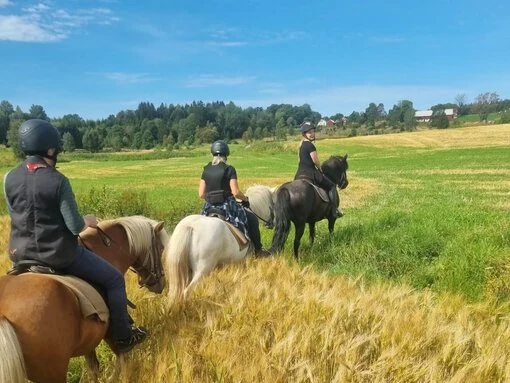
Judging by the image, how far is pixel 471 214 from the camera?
10312 millimetres

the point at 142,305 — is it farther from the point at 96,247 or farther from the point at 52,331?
the point at 52,331

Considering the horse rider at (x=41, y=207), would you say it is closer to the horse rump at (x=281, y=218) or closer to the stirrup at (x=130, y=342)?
the stirrup at (x=130, y=342)

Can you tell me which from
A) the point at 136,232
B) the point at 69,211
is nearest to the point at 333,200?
the point at 136,232

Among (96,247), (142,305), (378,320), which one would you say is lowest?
(142,305)

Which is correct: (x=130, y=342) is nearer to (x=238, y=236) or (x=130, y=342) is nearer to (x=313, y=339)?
(x=313, y=339)

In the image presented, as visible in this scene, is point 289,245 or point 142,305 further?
point 289,245

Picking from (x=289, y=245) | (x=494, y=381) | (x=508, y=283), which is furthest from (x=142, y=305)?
(x=289, y=245)

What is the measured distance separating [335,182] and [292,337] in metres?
8.96

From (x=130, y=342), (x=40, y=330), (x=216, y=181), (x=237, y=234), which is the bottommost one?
(x=130, y=342)

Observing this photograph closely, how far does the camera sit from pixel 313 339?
3.31 meters

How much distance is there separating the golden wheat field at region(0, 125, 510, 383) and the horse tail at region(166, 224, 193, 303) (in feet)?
4.17

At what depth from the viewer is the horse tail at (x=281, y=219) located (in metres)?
9.62

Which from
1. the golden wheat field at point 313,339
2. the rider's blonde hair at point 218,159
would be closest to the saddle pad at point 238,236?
the rider's blonde hair at point 218,159

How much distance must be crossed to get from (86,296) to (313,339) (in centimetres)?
185
